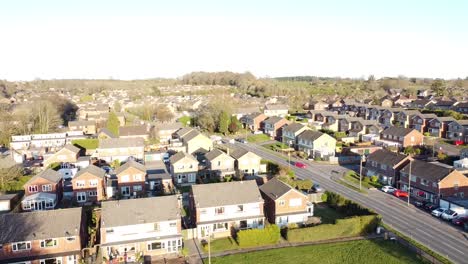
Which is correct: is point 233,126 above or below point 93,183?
above

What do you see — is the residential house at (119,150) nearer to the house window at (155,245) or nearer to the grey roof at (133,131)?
the grey roof at (133,131)

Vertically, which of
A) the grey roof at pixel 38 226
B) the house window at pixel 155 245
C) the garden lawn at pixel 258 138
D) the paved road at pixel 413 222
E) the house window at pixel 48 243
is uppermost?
the grey roof at pixel 38 226

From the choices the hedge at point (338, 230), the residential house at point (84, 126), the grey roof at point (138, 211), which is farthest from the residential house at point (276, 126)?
the grey roof at point (138, 211)

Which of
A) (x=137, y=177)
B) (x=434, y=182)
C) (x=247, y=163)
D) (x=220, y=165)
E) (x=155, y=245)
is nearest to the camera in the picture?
(x=155, y=245)

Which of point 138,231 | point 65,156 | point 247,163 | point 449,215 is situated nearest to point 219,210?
point 138,231

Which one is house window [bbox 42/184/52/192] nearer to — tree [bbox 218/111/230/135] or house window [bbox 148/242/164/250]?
house window [bbox 148/242/164/250]

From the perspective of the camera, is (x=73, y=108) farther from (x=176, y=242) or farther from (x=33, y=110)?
(x=176, y=242)

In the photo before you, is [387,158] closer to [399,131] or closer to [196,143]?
[399,131]
